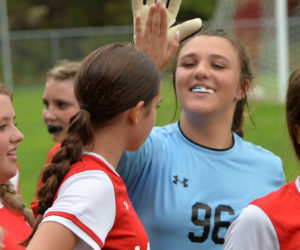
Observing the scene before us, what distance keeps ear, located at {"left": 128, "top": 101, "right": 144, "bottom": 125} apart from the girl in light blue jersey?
0.34 meters

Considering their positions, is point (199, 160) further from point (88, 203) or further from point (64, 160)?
point (88, 203)

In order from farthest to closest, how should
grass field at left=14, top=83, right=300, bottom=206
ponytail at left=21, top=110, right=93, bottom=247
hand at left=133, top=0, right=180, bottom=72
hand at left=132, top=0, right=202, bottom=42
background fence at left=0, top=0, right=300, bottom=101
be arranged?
background fence at left=0, top=0, right=300, bottom=101 < grass field at left=14, top=83, right=300, bottom=206 < hand at left=132, top=0, right=202, bottom=42 < hand at left=133, top=0, right=180, bottom=72 < ponytail at left=21, top=110, right=93, bottom=247

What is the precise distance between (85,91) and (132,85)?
175mm

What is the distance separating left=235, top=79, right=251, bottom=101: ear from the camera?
2.91 metres

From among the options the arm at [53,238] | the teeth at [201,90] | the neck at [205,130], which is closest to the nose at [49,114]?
the neck at [205,130]

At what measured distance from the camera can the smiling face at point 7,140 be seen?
6.51 feet

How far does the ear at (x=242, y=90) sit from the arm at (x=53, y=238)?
4.91 feet

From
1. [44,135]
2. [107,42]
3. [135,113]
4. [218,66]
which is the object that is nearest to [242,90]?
[218,66]

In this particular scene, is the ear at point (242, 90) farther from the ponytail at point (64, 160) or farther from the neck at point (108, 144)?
the ponytail at point (64, 160)

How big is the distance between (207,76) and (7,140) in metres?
1.10

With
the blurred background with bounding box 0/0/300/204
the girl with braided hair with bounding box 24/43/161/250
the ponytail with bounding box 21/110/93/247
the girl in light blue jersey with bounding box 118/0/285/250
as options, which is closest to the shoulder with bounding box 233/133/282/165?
the girl in light blue jersey with bounding box 118/0/285/250

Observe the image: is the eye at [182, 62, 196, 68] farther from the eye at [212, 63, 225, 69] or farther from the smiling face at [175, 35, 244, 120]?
the eye at [212, 63, 225, 69]

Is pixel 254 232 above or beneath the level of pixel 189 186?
above

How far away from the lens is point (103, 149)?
198 centimetres
